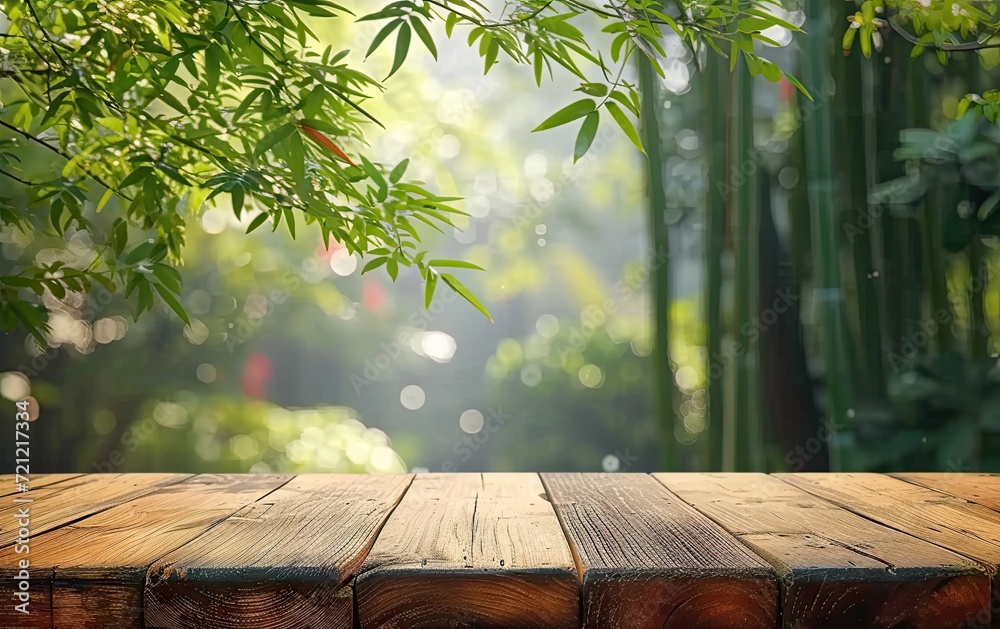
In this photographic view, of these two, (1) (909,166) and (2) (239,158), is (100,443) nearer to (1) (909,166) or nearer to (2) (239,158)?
(2) (239,158)

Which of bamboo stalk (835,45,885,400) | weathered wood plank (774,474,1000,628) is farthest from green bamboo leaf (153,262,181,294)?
bamboo stalk (835,45,885,400)

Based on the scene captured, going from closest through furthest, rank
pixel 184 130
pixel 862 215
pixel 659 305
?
pixel 184 130, pixel 862 215, pixel 659 305

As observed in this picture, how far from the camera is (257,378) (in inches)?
146

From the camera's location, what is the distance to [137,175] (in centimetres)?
95

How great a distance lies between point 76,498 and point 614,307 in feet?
9.38

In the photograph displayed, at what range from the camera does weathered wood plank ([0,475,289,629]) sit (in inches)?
26.9

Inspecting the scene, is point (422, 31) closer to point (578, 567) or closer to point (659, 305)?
point (578, 567)

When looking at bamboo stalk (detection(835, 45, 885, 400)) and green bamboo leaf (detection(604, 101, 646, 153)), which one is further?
bamboo stalk (detection(835, 45, 885, 400))

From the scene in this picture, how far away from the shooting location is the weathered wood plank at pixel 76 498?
0.90 meters

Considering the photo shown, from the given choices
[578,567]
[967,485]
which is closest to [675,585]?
[578,567]

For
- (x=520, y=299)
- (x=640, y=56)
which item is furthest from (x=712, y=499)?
(x=520, y=299)

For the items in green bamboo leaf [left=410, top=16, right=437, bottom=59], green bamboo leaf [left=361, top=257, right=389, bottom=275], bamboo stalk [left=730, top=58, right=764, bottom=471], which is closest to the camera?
green bamboo leaf [left=410, top=16, right=437, bottom=59]

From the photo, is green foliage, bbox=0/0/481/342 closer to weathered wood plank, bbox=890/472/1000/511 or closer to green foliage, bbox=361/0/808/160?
green foliage, bbox=361/0/808/160

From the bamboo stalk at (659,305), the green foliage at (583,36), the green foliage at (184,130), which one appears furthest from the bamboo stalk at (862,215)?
the green foliage at (184,130)
